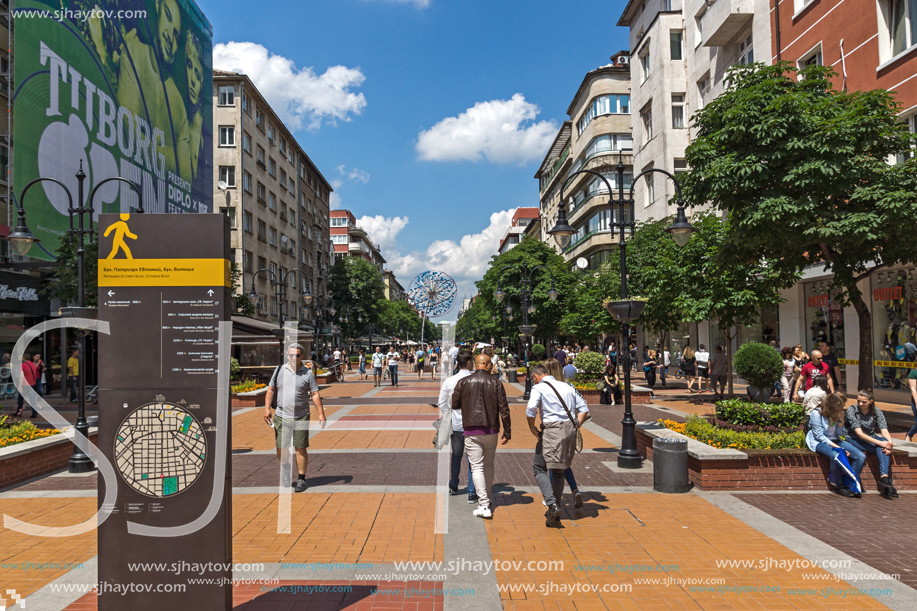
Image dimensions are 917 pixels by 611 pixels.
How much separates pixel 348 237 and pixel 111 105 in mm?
89499

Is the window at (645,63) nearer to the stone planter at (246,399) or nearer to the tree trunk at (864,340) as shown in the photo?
the tree trunk at (864,340)

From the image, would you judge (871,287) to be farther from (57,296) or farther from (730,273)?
(57,296)

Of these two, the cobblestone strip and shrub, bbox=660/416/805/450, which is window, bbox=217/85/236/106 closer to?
shrub, bbox=660/416/805/450

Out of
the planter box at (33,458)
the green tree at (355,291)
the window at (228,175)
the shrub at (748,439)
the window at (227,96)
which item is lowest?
the planter box at (33,458)

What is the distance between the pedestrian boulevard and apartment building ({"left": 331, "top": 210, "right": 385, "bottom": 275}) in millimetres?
104059

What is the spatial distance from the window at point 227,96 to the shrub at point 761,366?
139 feet

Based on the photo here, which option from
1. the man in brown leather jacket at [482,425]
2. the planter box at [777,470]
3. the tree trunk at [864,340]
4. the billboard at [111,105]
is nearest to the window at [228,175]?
the billboard at [111,105]

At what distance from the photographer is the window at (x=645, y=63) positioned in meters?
36.7

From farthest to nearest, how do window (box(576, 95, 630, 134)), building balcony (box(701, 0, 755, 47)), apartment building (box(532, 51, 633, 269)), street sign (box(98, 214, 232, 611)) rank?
window (box(576, 95, 630, 134)) < apartment building (box(532, 51, 633, 269)) < building balcony (box(701, 0, 755, 47)) < street sign (box(98, 214, 232, 611))

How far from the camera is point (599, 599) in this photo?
15.4ft

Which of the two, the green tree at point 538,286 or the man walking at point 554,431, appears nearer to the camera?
the man walking at point 554,431

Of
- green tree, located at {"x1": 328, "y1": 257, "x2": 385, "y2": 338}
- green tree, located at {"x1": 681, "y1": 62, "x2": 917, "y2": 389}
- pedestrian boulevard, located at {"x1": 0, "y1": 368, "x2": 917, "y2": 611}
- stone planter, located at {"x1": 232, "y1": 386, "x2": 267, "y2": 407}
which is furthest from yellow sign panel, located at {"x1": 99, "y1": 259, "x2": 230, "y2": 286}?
green tree, located at {"x1": 328, "y1": 257, "x2": 385, "y2": 338}

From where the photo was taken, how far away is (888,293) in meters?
18.2

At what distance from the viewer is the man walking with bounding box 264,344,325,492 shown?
7.83 metres
